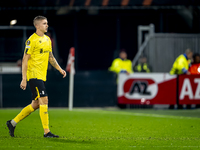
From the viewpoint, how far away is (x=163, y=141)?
25.8 feet

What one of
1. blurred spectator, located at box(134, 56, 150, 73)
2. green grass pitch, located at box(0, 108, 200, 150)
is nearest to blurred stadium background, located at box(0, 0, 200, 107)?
blurred spectator, located at box(134, 56, 150, 73)

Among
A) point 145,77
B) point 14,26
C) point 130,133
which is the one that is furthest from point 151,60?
point 130,133

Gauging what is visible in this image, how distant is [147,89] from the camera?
53.6 feet

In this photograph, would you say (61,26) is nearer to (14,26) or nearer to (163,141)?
(14,26)

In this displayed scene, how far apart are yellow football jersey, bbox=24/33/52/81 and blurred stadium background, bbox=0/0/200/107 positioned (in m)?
8.79

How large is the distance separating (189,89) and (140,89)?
1.71 m

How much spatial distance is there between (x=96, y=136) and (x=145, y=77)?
8.17 m

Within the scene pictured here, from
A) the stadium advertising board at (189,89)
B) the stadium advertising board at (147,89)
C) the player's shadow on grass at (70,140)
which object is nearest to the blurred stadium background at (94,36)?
the stadium advertising board at (147,89)

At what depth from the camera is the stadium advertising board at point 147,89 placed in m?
16.3

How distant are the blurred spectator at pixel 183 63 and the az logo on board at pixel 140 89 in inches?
39.3

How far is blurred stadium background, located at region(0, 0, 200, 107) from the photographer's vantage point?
17031 millimetres

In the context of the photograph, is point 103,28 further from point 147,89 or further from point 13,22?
point 147,89

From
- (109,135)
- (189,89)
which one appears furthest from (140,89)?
(109,135)

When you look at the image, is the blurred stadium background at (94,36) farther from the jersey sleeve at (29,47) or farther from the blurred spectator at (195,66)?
the jersey sleeve at (29,47)
